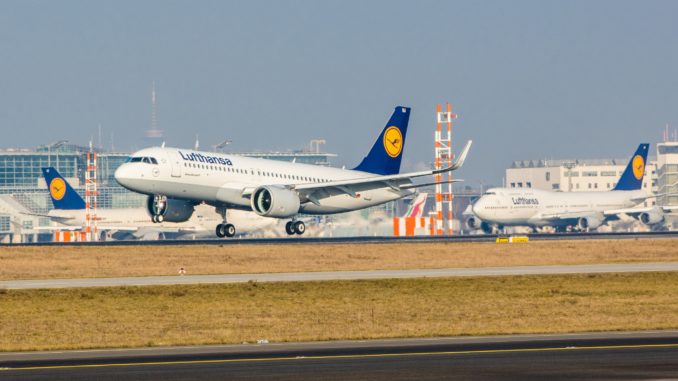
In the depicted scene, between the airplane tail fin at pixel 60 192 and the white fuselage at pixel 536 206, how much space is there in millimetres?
50596

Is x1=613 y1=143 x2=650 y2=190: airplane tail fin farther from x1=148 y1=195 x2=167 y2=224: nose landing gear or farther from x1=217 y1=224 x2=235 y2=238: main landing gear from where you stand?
x1=148 y1=195 x2=167 y2=224: nose landing gear

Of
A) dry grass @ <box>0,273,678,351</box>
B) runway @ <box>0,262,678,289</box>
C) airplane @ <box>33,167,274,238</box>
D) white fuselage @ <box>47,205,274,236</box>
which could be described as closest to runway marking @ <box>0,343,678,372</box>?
dry grass @ <box>0,273,678,351</box>

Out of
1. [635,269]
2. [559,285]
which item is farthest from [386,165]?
[559,285]

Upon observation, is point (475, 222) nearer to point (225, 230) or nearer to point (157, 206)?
point (225, 230)

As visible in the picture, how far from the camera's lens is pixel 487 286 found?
48.8m

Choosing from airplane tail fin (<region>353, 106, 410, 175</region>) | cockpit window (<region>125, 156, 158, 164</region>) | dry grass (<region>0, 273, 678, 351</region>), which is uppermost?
airplane tail fin (<region>353, 106, 410, 175</region>)

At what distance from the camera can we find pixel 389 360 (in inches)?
1064

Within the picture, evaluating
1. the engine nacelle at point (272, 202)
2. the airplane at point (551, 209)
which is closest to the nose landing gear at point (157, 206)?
the engine nacelle at point (272, 202)

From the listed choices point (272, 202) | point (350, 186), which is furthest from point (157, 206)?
point (350, 186)

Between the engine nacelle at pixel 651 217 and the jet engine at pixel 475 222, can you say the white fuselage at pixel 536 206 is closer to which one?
the jet engine at pixel 475 222

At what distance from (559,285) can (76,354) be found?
25.0 metres

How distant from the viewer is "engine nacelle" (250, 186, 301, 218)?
74.9 m

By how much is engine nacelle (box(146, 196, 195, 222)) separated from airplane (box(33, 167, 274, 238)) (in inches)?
2393

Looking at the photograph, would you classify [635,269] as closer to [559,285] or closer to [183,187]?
[559,285]
